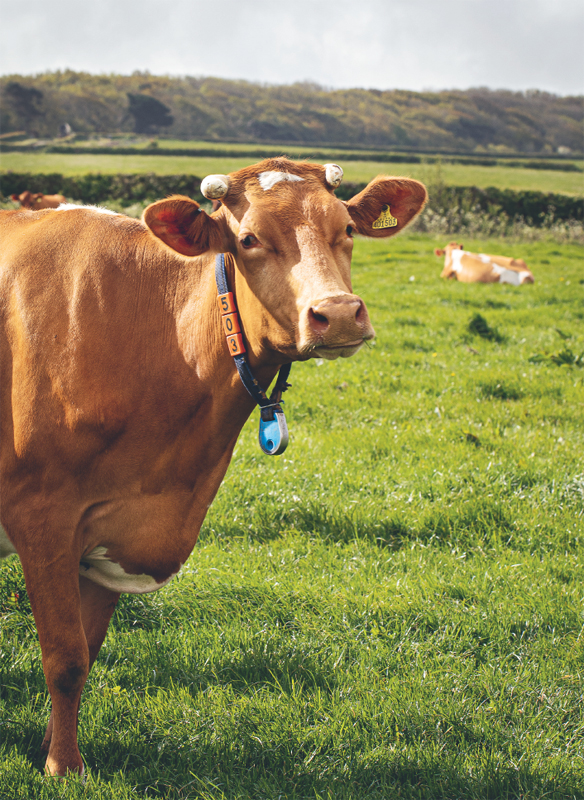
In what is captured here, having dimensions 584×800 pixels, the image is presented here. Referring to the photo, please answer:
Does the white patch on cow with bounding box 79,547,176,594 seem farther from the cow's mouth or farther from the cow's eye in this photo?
the cow's eye

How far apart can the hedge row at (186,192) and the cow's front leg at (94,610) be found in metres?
25.2

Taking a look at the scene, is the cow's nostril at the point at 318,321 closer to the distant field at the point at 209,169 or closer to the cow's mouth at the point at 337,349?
the cow's mouth at the point at 337,349

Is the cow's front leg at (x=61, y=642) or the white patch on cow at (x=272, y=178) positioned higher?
the white patch on cow at (x=272, y=178)

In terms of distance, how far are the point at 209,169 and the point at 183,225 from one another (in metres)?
35.7

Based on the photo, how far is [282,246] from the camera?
7.61 ft

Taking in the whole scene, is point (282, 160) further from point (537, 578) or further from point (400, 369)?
point (400, 369)

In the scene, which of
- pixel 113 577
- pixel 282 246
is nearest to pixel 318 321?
pixel 282 246

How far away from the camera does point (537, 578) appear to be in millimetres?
3713

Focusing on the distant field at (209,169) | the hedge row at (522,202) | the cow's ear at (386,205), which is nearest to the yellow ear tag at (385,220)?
the cow's ear at (386,205)

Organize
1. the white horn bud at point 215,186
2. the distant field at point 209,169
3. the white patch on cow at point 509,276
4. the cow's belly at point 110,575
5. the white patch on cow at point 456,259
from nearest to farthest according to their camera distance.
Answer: the white horn bud at point 215,186
the cow's belly at point 110,575
the white patch on cow at point 509,276
the white patch on cow at point 456,259
the distant field at point 209,169

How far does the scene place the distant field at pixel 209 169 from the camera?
110 feet

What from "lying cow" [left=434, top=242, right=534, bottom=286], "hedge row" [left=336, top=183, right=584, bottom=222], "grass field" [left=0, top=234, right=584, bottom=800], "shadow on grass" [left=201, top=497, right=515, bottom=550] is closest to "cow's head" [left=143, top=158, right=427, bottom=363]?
"grass field" [left=0, top=234, right=584, bottom=800]

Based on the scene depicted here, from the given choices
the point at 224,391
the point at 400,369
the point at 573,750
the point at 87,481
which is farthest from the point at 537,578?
the point at 400,369

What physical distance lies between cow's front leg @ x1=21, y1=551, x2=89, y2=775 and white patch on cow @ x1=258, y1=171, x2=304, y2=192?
1674 millimetres
